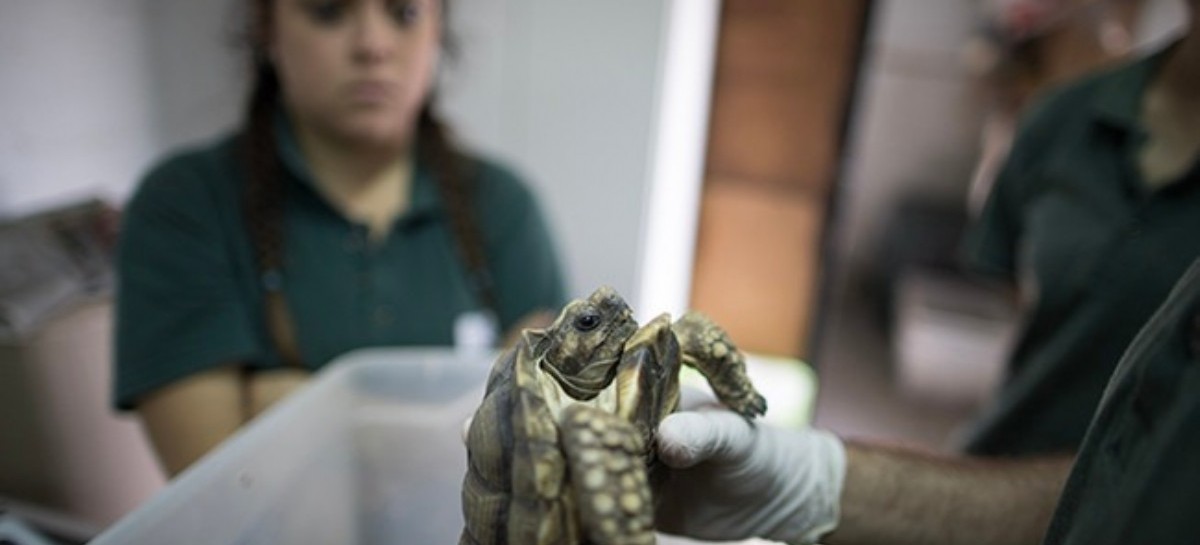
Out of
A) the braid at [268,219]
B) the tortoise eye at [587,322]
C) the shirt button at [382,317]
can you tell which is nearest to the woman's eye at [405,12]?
the braid at [268,219]

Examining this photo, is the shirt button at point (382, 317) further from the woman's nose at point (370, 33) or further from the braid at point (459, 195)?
the woman's nose at point (370, 33)

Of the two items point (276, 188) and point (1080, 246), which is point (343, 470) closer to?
point (276, 188)

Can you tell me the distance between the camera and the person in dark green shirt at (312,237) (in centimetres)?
77

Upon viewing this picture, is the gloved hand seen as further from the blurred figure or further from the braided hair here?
the braided hair

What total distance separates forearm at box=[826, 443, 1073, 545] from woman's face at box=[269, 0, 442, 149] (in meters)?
0.63

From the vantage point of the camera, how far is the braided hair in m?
0.84

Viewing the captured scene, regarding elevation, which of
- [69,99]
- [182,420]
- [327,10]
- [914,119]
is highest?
[327,10]

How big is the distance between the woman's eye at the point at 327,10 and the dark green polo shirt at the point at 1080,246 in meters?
0.86

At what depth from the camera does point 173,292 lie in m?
0.77

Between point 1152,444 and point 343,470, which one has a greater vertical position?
point 1152,444

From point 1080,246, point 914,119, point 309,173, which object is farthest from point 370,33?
point 914,119

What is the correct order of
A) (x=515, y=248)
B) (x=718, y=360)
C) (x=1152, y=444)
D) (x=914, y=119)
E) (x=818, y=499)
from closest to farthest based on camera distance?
(x=1152, y=444), (x=718, y=360), (x=818, y=499), (x=515, y=248), (x=914, y=119)

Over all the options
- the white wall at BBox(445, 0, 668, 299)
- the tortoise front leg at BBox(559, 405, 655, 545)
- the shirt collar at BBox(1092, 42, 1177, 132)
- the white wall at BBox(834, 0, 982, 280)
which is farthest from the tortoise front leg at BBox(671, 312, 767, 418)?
the white wall at BBox(834, 0, 982, 280)

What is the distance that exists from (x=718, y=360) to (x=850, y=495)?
22 centimetres
